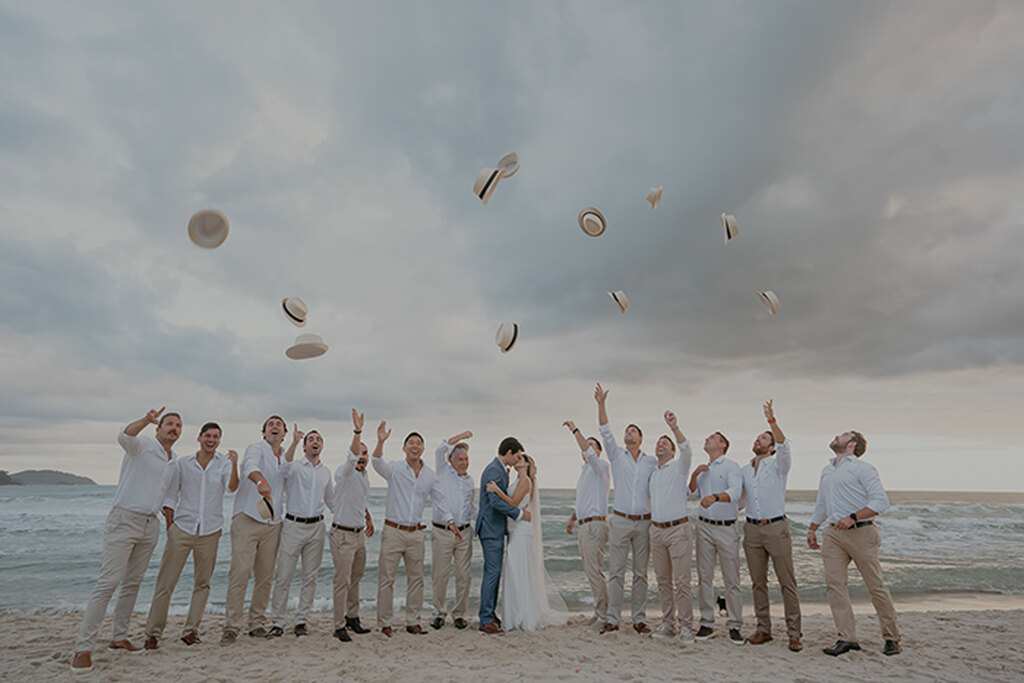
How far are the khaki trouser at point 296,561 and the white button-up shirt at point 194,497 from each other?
817mm

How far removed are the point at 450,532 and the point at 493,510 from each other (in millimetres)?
807

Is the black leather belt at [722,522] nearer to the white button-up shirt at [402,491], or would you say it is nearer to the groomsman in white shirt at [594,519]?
the groomsman in white shirt at [594,519]

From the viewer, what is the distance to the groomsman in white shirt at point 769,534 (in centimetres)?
656

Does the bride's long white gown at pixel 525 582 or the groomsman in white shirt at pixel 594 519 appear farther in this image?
the groomsman in white shirt at pixel 594 519

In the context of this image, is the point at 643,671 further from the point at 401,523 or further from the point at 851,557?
the point at 401,523

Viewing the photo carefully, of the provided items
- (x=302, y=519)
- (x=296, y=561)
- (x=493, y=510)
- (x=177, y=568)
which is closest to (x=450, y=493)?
(x=493, y=510)

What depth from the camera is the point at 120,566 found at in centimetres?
561

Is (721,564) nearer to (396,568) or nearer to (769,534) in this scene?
(769,534)

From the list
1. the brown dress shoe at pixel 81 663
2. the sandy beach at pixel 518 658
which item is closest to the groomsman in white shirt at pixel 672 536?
the sandy beach at pixel 518 658

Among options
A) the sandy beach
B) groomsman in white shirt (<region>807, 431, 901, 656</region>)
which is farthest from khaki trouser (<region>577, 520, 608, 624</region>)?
groomsman in white shirt (<region>807, 431, 901, 656</region>)

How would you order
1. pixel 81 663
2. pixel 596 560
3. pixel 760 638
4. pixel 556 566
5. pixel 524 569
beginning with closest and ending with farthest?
pixel 81 663, pixel 760 638, pixel 524 569, pixel 596 560, pixel 556 566

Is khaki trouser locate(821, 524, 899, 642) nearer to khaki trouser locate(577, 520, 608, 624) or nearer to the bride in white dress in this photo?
khaki trouser locate(577, 520, 608, 624)

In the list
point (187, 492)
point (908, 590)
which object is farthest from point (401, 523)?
point (908, 590)

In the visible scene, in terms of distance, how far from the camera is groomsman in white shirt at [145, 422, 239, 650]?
20.3 feet
